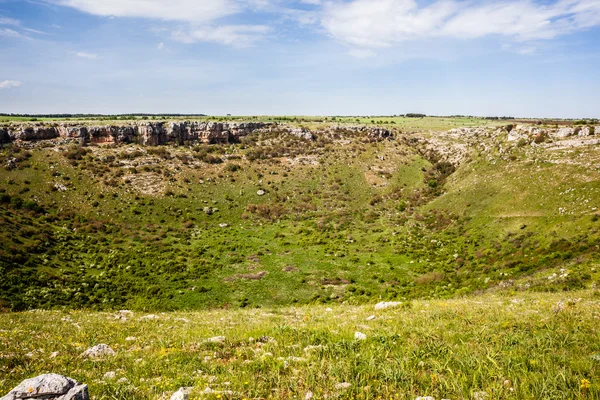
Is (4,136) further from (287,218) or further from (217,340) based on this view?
(217,340)

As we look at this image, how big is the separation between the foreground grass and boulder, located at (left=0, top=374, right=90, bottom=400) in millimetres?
647

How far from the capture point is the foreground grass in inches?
238

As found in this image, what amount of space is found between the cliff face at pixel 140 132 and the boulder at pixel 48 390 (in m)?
105

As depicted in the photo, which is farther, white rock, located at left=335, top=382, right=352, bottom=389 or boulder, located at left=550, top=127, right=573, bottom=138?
boulder, located at left=550, top=127, right=573, bottom=138

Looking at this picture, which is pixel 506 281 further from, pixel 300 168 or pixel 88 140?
pixel 88 140

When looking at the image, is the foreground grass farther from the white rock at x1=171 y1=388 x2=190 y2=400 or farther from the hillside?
the hillside

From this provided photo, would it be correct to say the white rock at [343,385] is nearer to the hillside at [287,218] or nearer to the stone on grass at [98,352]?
the stone on grass at [98,352]

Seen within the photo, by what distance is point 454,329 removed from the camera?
10.2 meters

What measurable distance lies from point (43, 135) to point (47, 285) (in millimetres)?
71377

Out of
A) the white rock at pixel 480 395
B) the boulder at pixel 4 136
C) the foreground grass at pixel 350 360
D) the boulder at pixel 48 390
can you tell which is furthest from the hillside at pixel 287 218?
the boulder at pixel 48 390

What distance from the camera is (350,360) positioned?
7500 mm

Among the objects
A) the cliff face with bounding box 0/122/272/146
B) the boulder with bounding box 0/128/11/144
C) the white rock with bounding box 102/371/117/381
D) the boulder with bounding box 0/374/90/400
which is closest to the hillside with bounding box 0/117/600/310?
the boulder with bounding box 0/128/11/144

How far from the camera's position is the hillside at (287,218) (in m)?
38.9

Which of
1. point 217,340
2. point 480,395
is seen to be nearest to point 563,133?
point 480,395
